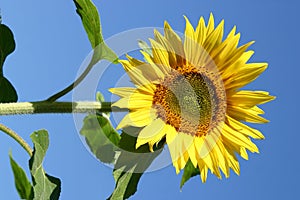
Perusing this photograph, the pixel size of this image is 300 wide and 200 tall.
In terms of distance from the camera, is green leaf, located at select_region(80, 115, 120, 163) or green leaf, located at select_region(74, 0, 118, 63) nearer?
green leaf, located at select_region(74, 0, 118, 63)

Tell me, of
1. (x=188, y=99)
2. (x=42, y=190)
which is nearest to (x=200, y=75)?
(x=188, y=99)

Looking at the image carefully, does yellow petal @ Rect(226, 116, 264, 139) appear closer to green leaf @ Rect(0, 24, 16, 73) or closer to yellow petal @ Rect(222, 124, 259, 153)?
yellow petal @ Rect(222, 124, 259, 153)

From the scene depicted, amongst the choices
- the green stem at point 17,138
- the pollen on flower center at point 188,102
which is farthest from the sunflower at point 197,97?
the green stem at point 17,138

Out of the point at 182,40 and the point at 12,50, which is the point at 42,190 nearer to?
the point at 12,50

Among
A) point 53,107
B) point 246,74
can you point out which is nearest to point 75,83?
point 53,107

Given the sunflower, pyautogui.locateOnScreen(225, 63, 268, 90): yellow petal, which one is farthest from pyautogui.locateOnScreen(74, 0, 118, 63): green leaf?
pyautogui.locateOnScreen(225, 63, 268, 90): yellow petal

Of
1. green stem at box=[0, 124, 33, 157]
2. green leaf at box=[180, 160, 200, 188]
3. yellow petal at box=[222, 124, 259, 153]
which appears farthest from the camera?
green leaf at box=[180, 160, 200, 188]

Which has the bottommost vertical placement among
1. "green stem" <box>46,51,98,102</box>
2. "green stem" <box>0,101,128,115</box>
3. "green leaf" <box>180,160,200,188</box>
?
"green leaf" <box>180,160,200,188</box>
